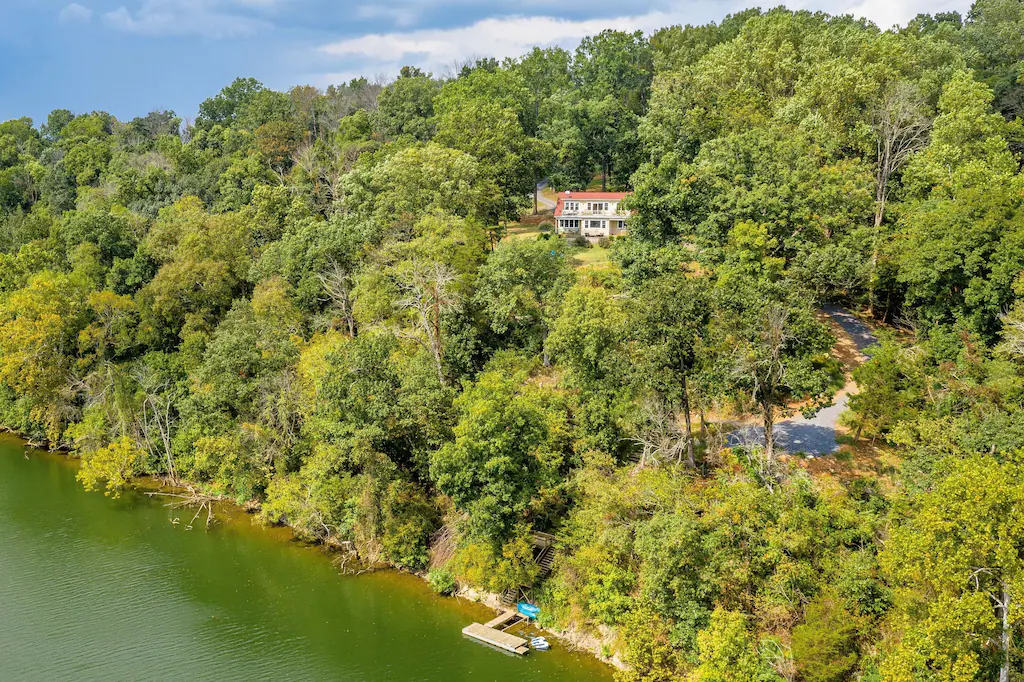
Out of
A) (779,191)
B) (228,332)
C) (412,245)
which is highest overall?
(779,191)

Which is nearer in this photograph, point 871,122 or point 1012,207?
point 1012,207

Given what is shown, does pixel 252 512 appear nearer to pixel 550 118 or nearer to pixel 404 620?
pixel 404 620

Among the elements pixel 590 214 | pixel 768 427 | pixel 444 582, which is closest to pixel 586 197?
pixel 590 214

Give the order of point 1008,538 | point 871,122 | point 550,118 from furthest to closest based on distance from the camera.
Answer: point 550,118
point 871,122
point 1008,538

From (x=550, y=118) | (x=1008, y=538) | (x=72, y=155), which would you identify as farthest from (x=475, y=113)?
(x=72, y=155)

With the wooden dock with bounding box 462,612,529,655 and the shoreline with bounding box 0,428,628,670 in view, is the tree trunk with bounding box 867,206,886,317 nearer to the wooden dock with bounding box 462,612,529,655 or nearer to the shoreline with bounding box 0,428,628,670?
the shoreline with bounding box 0,428,628,670

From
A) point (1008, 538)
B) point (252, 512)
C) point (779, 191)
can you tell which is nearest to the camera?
point (1008, 538)

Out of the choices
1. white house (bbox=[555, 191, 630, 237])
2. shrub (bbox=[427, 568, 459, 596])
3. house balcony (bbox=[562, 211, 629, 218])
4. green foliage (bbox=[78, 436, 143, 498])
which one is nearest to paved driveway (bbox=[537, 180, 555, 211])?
white house (bbox=[555, 191, 630, 237])

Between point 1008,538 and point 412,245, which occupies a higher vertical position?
point 412,245
